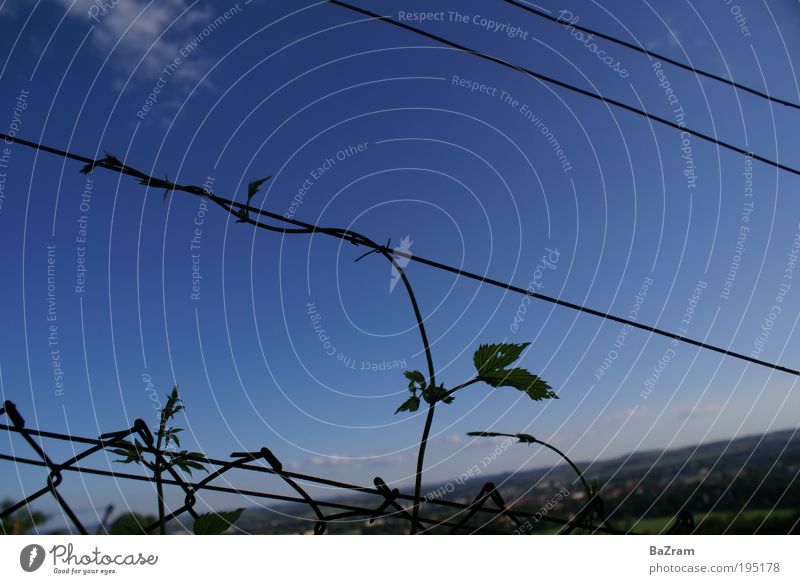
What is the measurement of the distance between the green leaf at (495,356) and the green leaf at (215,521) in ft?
1.08

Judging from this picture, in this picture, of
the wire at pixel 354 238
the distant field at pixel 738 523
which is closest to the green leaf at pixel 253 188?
the wire at pixel 354 238

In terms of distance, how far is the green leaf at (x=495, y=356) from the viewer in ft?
2.41

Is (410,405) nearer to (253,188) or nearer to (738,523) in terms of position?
(253,188)

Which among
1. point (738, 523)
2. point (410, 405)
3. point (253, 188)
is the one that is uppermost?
point (253, 188)

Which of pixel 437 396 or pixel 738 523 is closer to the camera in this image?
pixel 437 396

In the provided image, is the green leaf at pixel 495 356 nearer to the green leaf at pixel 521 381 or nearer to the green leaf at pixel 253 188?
the green leaf at pixel 521 381

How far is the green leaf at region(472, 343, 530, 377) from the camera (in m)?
0.74

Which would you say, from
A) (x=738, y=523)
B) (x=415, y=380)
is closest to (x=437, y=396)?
(x=415, y=380)

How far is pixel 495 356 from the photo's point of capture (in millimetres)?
741

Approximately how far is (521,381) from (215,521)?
40 cm

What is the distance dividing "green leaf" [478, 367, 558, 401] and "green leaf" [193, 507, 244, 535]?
33cm
